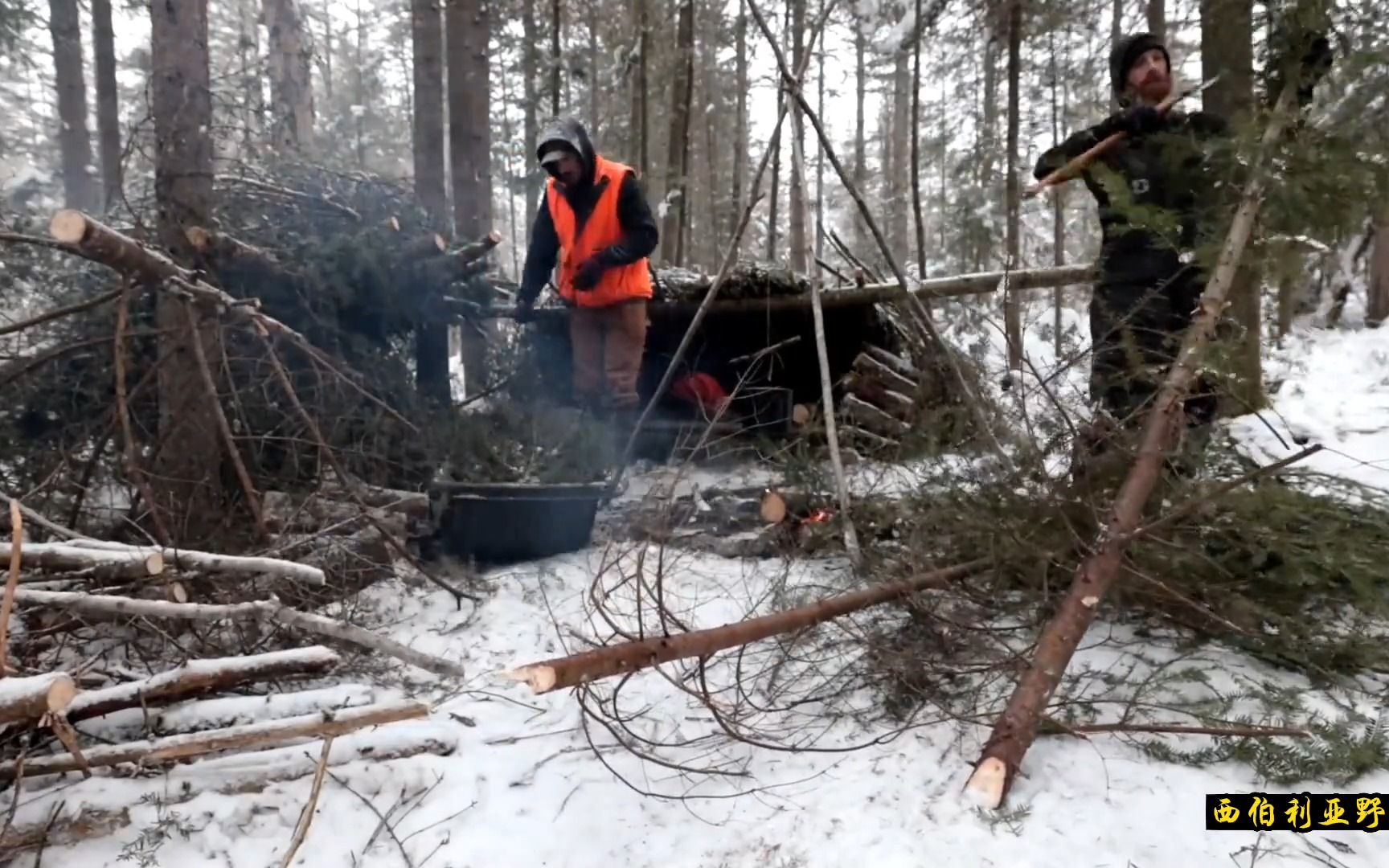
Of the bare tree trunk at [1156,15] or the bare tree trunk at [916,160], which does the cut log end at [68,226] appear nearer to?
the bare tree trunk at [916,160]

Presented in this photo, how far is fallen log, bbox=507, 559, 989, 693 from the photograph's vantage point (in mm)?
2396

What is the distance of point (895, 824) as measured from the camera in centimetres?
259

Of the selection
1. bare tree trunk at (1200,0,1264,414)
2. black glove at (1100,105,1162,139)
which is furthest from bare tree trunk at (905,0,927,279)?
black glove at (1100,105,1162,139)

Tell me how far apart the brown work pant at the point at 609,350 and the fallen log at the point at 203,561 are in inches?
117

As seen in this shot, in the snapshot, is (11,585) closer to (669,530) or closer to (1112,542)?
(669,530)

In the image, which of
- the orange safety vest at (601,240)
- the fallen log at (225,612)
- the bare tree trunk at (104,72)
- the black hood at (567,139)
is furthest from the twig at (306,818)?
the bare tree trunk at (104,72)

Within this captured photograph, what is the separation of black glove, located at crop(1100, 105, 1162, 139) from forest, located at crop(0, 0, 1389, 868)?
0.02 metres

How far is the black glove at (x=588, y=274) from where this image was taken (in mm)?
5602

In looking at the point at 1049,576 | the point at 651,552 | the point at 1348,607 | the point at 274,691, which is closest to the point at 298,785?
the point at 274,691

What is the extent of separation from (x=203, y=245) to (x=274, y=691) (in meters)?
2.28

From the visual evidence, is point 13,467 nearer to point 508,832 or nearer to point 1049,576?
point 508,832

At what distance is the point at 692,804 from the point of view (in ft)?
9.24

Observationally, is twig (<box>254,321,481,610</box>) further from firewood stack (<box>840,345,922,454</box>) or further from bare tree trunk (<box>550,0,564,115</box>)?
bare tree trunk (<box>550,0,564,115</box>)

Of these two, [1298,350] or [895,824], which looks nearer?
[895,824]
